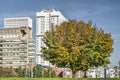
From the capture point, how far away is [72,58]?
5222 cm

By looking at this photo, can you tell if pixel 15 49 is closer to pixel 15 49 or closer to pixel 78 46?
pixel 15 49

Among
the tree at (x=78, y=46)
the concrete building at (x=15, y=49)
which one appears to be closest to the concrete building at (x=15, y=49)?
the concrete building at (x=15, y=49)

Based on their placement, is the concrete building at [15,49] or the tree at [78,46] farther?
the concrete building at [15,49]

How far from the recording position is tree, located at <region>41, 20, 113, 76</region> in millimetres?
52188

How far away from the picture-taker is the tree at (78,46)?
5219cm

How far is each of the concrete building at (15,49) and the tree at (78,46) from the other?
89.5 m

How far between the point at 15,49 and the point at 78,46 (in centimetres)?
9539

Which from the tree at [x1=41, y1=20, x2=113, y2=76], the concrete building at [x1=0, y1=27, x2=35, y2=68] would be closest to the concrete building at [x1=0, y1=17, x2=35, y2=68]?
the concrete building at [x1=0, y1=27, x2=35, y2=68]

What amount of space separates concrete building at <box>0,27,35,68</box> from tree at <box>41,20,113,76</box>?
3524 inches

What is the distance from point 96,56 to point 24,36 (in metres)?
104

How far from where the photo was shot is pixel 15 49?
474 ft

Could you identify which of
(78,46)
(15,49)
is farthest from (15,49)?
(78,46)

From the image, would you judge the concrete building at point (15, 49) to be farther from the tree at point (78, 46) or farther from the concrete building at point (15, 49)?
the tree at point (78, 46)

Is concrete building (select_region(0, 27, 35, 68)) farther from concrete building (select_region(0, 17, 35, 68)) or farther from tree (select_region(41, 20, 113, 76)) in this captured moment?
tree (select_region(41, 20, 113, 76))
